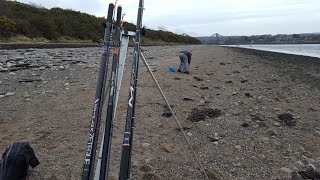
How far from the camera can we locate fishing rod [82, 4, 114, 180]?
3.65 m

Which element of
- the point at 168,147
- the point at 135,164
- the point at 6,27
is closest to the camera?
the point at 135,164

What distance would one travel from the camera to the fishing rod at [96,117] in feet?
12.0

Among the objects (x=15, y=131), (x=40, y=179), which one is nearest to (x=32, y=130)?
(x=15, y=131)

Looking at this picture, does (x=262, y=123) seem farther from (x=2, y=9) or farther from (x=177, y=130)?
(x=2, y=9)

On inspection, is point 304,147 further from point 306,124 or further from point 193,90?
point 193,90

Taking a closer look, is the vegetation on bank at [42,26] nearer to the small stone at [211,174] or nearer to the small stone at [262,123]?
the small stone at [262,123]

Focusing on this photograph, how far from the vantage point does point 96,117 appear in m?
3.81

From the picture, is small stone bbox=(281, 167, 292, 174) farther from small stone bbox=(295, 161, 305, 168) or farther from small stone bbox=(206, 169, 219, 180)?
small stone bbox=(206, 169, 219, 180)

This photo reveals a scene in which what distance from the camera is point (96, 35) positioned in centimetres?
5431

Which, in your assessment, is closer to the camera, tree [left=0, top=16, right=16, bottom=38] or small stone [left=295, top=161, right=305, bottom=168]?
small stone [left=295, top=161, right=305, bottom=168]

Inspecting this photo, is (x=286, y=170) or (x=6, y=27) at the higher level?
(x=6, y=27)

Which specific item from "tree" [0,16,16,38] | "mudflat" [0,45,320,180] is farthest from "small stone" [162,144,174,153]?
"tree" [0,16,16,38]

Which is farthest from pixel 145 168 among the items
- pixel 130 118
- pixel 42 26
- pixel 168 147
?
pixel 42 26

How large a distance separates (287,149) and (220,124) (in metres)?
1.79
